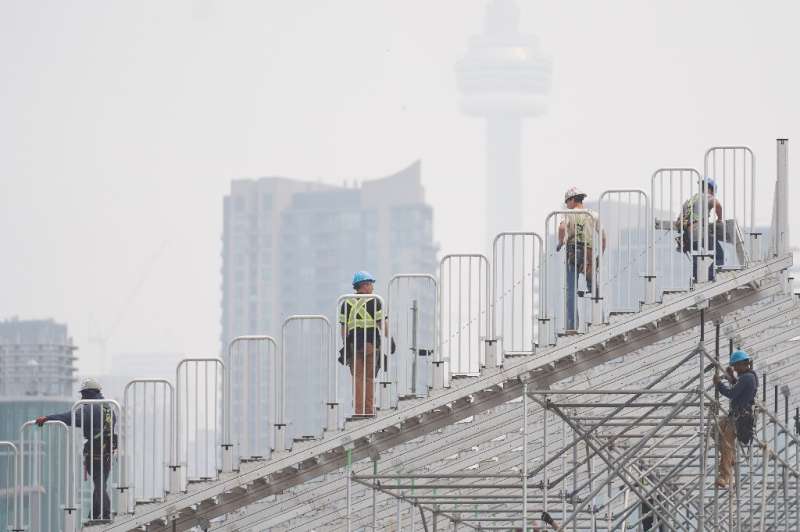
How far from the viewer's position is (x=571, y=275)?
A: 2844cm

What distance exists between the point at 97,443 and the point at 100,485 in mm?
591

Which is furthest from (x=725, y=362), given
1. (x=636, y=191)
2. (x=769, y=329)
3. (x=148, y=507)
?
(x=148, y=507)

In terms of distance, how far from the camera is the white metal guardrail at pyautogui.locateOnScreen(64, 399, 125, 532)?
28.5 meters

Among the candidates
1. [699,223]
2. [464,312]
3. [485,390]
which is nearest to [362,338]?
[464,312]

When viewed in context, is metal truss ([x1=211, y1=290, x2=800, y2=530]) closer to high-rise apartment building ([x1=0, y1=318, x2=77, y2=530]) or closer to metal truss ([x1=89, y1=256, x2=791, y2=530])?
metal truss ([x1=89, y1=256, x2=791, y2=530])

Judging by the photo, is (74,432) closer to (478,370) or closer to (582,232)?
(478,370)

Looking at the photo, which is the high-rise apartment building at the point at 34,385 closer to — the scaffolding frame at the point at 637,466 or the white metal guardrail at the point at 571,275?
the scaffolding frame at the point at 637,466

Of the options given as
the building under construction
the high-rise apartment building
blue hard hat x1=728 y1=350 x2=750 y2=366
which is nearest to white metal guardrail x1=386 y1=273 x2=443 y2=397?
the building under construction

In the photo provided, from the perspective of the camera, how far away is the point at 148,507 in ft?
94.5

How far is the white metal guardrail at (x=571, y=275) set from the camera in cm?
2798

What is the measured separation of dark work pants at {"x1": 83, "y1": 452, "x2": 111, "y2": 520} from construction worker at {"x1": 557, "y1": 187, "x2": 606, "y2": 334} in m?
6.74

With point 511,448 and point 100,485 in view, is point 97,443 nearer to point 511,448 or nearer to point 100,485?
point 100,485

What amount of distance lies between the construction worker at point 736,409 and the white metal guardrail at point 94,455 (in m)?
8.43

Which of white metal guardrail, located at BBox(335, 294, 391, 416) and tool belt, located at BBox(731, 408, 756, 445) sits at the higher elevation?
white metal guardrail, located at BBox(335, 294, 391, 416)
